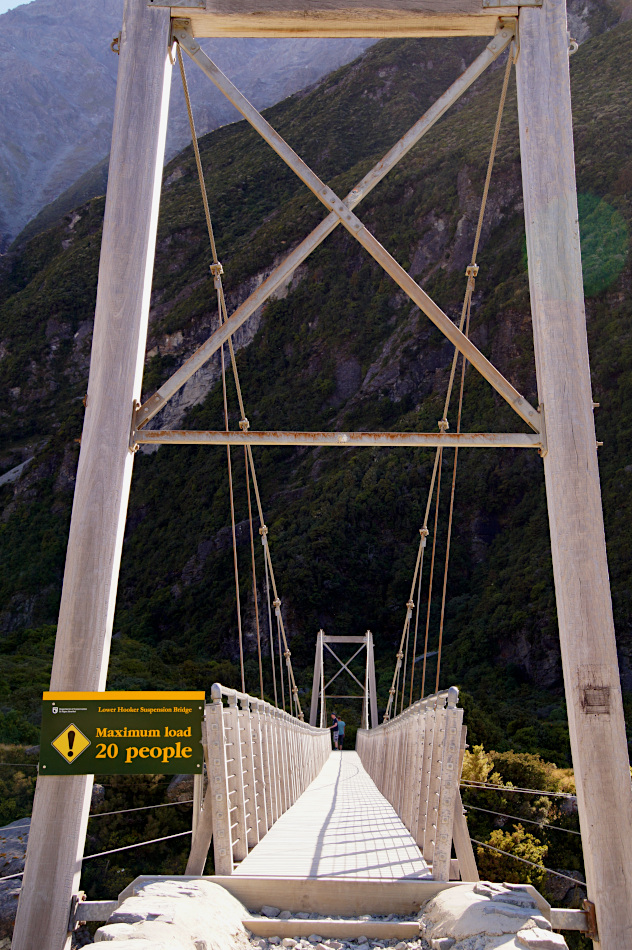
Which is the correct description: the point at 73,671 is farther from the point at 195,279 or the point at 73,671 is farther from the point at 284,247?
the point at 195,279

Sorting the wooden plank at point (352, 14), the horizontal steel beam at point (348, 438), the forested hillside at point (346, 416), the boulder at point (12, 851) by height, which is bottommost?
the boulder at point (12, 851)

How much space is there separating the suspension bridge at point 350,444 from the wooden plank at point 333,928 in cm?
19

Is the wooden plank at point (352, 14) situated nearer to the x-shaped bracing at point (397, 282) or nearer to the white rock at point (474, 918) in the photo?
the x-shaped bracing at point (397, 282)

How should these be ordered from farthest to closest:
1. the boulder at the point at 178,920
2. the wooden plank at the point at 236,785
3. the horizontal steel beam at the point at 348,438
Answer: the horizontal steel beam at the point at 348,438, the wooden plank at the point at 236,785, the boulder at the point at 178,920

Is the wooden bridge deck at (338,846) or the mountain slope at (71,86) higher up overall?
the mountain slope at (71,86)

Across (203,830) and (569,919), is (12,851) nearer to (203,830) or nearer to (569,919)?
(203,830)

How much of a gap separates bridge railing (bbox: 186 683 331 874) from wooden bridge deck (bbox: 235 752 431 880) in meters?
0.09

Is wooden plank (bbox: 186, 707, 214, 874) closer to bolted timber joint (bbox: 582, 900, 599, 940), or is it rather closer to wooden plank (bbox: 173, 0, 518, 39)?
bolted timber joint (bbox: 582, 900, 599, 940)

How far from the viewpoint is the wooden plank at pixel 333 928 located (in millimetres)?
2250

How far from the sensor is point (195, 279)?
49375mm

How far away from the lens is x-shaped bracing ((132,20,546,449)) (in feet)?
10.1

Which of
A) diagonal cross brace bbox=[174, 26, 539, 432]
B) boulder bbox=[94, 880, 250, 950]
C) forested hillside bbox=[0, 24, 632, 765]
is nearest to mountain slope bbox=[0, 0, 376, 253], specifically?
forested hillside bbox=[0, 24, 632, 765]

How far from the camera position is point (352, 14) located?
11.1 ft

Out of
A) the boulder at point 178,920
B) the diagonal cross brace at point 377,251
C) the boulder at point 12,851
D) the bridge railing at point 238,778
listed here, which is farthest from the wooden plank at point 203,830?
the boulder at point 12,851
